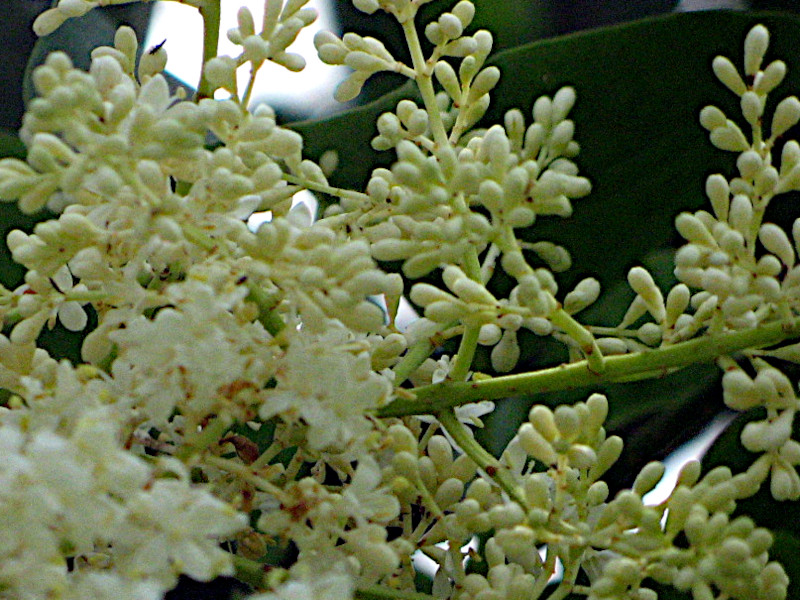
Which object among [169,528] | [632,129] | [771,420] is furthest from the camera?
[632,129]

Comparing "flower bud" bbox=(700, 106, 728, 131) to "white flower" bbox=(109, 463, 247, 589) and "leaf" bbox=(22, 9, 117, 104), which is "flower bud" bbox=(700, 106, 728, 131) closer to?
"white flower" bbox=(109, 463, 247, 589)

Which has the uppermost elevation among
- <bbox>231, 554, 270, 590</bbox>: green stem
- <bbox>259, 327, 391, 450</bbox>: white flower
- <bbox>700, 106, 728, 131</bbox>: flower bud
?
<bbox>700, 106, 728, 131</bbox>: flower bud

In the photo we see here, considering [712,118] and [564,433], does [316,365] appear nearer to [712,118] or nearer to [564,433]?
[564,433]

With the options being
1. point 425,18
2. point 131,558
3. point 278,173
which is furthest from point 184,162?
point 425,18

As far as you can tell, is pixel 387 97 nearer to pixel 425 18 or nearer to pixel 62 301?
pixel 425 18

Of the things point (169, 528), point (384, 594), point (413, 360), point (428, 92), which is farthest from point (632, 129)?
point (169, 528)

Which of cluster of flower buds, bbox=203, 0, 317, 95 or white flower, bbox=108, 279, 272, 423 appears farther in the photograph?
cluster of flower buds, bbox=203, 0, 317, 95

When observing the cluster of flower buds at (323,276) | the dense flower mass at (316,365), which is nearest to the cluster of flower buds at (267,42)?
the dense flower mass at (316,365)

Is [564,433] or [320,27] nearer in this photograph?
[564,433]

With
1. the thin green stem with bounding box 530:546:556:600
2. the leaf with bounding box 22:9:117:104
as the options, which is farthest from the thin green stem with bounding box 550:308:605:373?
the leaf with bounding box 22:9:117:104
